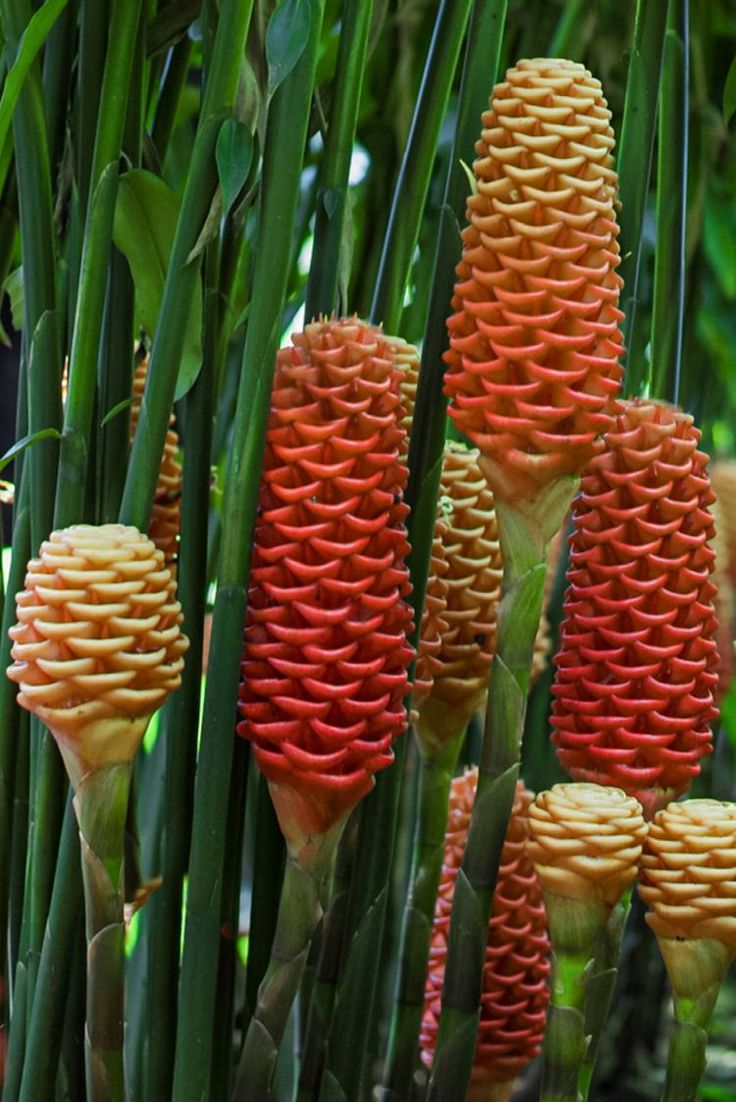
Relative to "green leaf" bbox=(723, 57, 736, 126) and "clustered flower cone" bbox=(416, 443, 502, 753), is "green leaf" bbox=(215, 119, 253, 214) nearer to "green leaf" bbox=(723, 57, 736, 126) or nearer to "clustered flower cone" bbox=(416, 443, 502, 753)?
"clustered flower cone" bbox=(416, 443, 502, 753)

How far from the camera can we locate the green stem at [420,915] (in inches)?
19.7

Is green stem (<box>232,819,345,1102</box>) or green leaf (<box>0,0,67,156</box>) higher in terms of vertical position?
green leaf (<box>0,0,67,156</box>)

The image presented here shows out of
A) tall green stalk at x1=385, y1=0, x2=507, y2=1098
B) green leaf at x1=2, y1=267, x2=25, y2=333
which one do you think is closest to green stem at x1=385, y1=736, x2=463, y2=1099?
tall green stalk at x1=385, y1=0, x2=507, y2=1098

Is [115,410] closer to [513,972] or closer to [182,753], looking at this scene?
[182,753]

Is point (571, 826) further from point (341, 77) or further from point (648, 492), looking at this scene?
point (341, 77)

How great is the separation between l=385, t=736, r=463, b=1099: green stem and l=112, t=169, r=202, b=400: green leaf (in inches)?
7.2

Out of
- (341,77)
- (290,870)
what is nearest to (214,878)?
(290,870)

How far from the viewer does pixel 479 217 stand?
0.37 m

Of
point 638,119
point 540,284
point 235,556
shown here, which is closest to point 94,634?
point 235,556

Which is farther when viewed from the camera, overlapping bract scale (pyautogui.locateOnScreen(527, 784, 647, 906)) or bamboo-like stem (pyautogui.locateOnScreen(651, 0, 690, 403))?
bamboo-like stem (pyautogui.locateOnScreen(651, 0, 690, 403))

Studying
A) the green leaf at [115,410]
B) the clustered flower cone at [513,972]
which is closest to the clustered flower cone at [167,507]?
the green leaf at [115,410]

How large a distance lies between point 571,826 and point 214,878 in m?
0.10

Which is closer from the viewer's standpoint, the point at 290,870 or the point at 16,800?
the point at 290,870

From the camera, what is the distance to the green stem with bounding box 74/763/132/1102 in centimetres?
36
